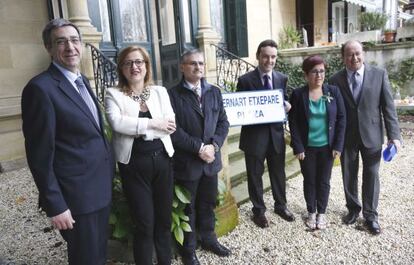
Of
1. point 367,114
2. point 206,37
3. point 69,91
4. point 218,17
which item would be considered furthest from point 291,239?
point 218,17

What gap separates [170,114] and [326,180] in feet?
5.94

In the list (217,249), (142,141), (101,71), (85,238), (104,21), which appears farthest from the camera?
(104,21)

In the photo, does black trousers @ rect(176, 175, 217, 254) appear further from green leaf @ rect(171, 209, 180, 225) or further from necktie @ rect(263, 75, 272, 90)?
necktie @ rect(263, 75, 272, 90)

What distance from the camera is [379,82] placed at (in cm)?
302

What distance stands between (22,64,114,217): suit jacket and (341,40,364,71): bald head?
2.31m

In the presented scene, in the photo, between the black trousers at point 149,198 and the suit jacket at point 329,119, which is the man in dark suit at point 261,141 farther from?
the black trousers at point 149,198

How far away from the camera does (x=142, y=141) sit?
216 centimetres

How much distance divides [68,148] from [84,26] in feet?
14.2

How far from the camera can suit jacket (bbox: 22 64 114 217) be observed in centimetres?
164

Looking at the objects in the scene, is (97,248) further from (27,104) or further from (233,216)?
(233,216)

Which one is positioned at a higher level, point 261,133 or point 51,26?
point 51,26

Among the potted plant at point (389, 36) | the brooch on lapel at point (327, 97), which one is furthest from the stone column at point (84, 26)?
the potted plant at point (389, 36)

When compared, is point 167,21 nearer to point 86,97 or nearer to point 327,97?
point 327,97

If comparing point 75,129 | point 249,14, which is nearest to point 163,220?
A: point 75,129
